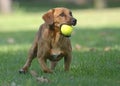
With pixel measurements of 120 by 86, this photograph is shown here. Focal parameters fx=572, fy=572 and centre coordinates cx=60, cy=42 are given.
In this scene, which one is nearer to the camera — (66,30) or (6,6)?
(66,30)

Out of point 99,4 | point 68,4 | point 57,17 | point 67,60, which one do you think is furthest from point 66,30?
point 68,4

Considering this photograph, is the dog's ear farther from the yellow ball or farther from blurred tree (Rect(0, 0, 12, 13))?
blurred tree (Rect(0, 0, 12, 13))

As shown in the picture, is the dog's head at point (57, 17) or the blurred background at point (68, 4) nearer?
the dog's head at point (57, 17)

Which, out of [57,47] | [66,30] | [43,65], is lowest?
[43,65]

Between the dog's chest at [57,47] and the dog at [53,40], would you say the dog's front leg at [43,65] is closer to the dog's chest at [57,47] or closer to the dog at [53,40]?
the dog at [53,40]

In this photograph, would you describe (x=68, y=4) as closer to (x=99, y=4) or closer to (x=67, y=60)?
(x=99, y=4)

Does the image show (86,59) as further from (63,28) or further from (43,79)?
(43,79)

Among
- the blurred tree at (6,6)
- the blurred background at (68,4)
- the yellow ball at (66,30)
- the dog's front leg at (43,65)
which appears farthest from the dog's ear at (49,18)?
the blurred background at (68,4)

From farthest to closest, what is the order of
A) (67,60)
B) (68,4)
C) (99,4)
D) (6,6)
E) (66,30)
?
(68,4) → (99,4) → (6,6) → (67,60) → (66,30)

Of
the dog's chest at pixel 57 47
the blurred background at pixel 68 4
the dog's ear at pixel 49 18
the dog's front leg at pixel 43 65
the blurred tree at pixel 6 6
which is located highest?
the dog's ear at pixel 49 18

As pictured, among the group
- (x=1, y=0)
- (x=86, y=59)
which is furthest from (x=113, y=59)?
(x=1, y=0)

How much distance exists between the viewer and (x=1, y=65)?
36.0 feet

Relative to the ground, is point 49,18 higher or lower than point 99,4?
higher

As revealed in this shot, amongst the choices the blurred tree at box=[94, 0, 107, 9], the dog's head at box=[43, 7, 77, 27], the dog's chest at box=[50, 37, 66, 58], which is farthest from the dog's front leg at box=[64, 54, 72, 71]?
the blurred tree at box=[94, 0, 107, 9]
